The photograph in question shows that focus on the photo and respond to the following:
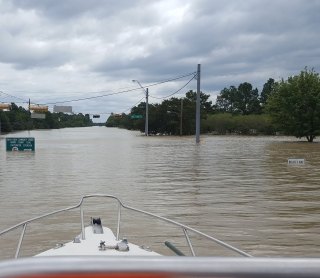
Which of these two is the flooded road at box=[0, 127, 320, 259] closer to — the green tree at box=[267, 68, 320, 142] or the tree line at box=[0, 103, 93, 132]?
the green tree at box=[267, 68, 320, 142]

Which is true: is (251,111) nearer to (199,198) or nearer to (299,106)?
(299,106)

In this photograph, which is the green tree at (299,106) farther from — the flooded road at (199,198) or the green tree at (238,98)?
the green tree at (238,98)

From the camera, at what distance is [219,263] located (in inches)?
63.7

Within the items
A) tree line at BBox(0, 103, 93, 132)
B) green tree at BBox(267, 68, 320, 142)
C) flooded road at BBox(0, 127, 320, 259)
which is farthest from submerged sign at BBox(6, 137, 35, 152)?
tree line at BBox(0, 103, 93, 132)

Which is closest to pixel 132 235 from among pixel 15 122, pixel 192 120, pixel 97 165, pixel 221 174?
pixel 221 174

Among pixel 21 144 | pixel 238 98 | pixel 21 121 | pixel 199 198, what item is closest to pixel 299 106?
pixel 21 144

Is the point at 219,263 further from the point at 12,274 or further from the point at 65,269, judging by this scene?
the point at 12,274

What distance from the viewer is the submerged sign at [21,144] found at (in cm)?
3347

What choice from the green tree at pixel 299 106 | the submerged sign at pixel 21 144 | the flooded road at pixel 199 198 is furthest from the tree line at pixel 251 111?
the flooded road at pixel 199 198

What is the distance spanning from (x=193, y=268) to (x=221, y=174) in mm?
16854

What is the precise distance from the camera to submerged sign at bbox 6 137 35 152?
33.5 metres

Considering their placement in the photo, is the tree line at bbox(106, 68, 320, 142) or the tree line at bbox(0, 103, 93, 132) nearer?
the tree line at bbox(106, 68, 320, 142)

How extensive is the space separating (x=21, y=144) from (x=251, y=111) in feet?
415

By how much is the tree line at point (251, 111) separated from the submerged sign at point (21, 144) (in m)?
30.5
